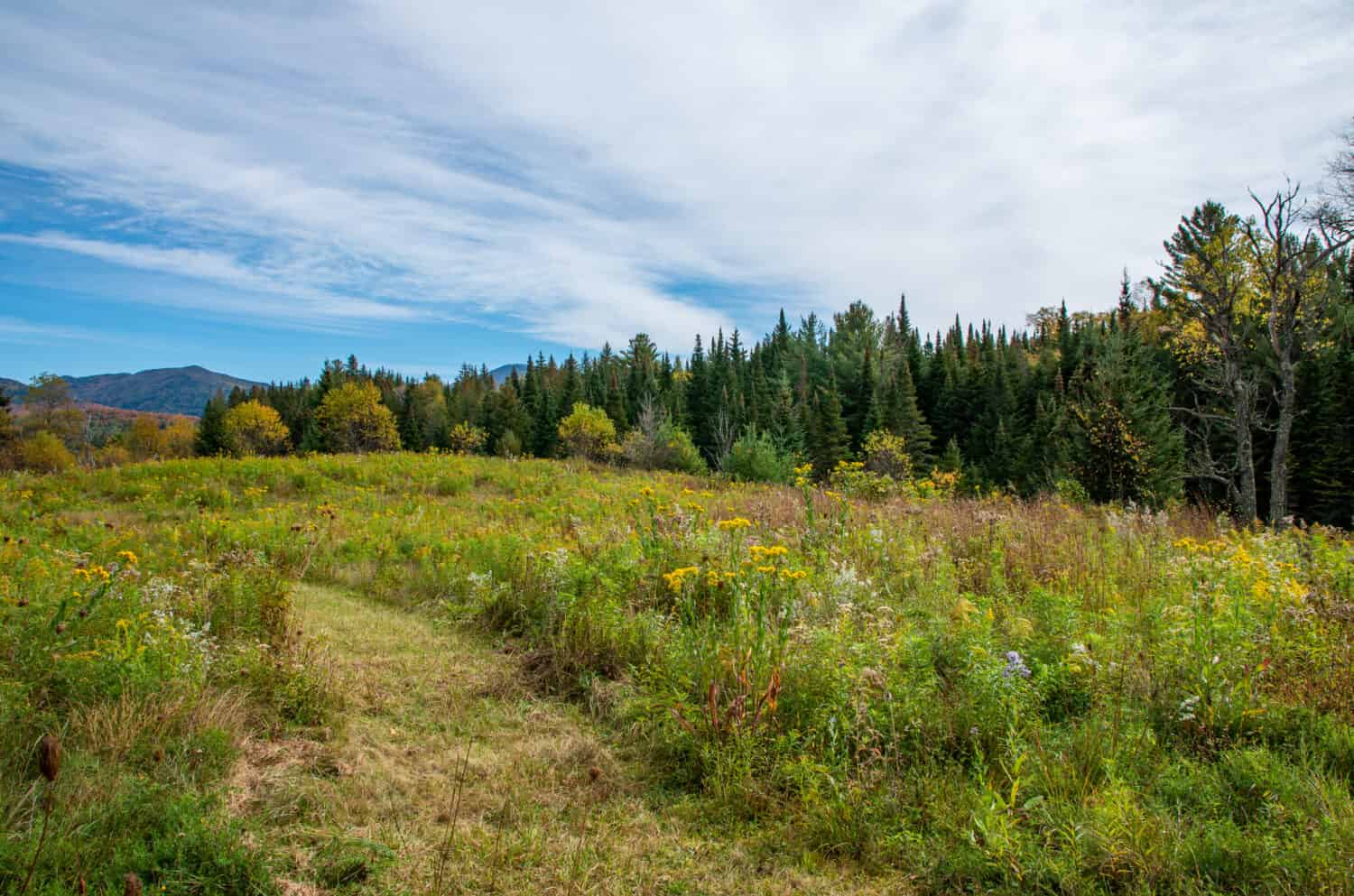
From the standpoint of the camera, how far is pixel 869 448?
35.4 meters

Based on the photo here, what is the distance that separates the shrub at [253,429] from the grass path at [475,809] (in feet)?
192

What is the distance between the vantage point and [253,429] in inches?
2114

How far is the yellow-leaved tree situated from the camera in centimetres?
5306

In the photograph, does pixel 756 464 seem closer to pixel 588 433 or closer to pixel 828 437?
pixel 588 433

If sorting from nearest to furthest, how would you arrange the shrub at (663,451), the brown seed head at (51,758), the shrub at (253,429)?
the brown seed head at (51,758) < the shrub at (663,451) < the shrub at (253,429)

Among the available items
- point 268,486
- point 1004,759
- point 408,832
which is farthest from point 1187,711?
point 268,486

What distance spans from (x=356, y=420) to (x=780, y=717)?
5858 cm

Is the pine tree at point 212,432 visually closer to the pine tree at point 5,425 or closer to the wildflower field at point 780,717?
the pine tree at point 5,425

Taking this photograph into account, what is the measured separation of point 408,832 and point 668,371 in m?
78.9

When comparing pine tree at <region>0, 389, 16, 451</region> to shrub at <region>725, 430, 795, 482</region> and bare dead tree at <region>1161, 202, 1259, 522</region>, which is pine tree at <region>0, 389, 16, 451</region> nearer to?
shrub at <region>725, 430, 795, 482</region>

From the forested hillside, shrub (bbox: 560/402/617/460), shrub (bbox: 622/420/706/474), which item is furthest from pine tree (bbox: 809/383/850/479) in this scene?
shrub (bbox: 560/402/617/460)

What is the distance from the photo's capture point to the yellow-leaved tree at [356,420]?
53062 mm

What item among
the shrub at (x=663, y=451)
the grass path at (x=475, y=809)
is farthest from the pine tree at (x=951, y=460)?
the grass path at (x=475, y=809)

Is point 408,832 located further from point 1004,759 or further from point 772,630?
point 1004,759
